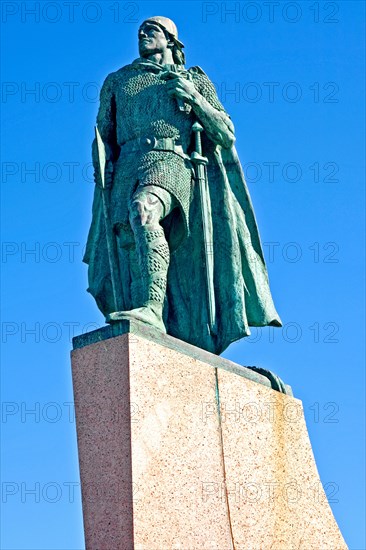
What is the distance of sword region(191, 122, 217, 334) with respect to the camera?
34.0 feet

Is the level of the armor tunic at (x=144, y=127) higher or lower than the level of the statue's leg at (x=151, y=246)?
higher

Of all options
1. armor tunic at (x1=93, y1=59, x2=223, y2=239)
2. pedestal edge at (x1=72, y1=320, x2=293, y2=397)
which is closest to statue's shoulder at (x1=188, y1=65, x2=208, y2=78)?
armor tunic at (x1=93, y1=59, x2=223, y2=239)

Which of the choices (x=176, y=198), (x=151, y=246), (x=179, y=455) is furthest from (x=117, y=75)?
(x=179, y=455)

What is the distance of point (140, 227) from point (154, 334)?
119cm

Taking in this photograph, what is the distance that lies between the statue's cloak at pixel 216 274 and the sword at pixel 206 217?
0.05 meters

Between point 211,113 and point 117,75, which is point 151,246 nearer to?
point 211,113

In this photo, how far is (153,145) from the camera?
10.4 m

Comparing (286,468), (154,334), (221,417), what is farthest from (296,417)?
(154,334)

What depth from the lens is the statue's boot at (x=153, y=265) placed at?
967 cm

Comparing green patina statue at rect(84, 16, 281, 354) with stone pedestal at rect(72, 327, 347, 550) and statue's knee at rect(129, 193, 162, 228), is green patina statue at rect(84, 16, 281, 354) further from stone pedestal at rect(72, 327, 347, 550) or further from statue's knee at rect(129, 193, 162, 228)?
stone pedestal at rect(72, 327, 347, 550)

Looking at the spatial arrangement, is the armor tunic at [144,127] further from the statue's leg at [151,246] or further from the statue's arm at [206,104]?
the statue's leg at [151,246]

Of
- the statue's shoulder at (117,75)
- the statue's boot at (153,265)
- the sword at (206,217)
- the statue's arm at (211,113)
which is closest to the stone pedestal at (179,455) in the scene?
the statue's boot at (153,265)

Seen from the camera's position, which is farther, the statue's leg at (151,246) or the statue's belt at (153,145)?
the statue's belt at (153,145)

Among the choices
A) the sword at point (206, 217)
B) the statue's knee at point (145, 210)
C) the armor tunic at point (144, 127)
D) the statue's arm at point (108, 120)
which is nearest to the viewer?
the statue's knee at point (145, 210)
